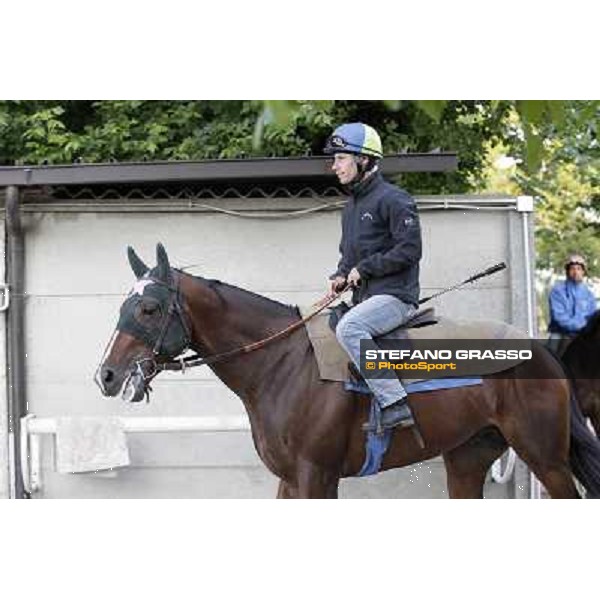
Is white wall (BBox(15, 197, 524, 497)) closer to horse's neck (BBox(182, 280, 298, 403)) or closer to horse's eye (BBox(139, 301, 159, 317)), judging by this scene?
horse's neck (BBox(182, 280, 298, 403))

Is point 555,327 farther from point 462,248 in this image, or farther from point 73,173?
point 73,173

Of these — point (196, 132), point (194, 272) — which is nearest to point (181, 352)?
point (194, 272)

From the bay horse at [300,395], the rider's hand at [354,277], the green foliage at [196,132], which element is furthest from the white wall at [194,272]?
the rider's hand at [354,277]

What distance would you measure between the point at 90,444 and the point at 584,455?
2.96m

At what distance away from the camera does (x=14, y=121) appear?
8914 millimetres

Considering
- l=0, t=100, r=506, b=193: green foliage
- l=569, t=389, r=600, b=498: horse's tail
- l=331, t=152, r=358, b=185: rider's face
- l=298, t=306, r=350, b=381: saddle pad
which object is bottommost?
l=569, t=389, r=600, b=498: horse's tail

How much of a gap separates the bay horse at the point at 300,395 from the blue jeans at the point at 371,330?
0.17m

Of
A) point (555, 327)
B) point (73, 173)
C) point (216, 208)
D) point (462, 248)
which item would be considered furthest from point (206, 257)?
point (555, 327)

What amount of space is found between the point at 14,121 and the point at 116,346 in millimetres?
3691

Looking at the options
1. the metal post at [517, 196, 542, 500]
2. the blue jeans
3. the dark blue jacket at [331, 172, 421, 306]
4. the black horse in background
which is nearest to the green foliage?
the metal post at [517, 196, 542, 500]

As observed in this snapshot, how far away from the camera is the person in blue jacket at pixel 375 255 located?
19.3ft

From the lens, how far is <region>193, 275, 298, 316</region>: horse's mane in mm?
6059

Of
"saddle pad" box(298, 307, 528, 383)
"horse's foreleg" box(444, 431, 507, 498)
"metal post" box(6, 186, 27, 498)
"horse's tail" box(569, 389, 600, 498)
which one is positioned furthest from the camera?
"metal post" box(6, 186, 27, 498)

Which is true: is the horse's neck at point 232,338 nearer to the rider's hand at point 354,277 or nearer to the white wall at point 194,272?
the rider's hand at point 354,277
